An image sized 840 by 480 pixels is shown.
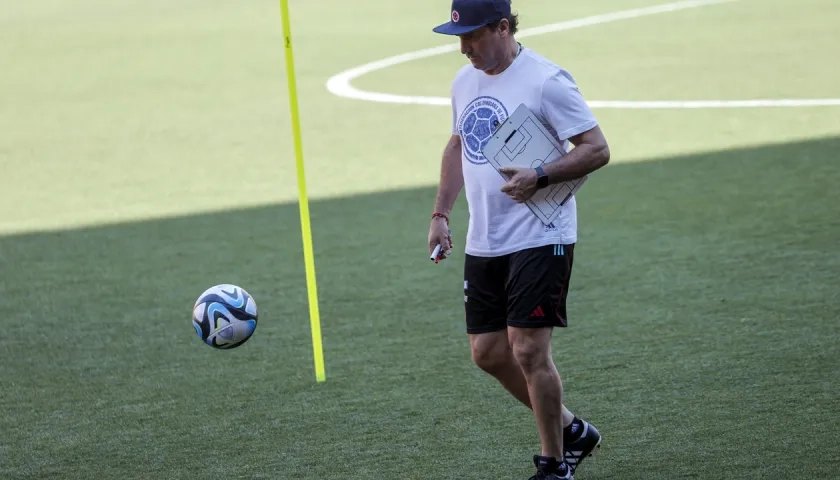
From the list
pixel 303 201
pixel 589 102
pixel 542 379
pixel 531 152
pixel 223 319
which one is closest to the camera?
pixel 531 152

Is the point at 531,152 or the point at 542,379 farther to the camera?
the point at 542,379

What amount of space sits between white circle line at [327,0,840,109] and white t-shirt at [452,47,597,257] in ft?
30.6

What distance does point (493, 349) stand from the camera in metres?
5.68

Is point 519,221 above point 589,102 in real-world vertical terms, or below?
above

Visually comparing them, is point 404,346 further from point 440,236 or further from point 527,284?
point 527,284

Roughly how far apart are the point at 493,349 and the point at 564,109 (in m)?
1.14

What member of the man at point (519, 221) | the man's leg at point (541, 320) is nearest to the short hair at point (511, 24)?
the man at point (519, 221)

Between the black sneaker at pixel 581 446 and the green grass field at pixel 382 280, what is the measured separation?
12 cm

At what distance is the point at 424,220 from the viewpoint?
10.7m

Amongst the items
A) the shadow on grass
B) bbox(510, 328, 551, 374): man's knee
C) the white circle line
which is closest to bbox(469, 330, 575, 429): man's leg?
bbox(510, 328, 551, 374): man's knee

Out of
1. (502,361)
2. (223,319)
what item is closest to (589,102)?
(223,319)

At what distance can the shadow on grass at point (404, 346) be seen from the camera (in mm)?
6062

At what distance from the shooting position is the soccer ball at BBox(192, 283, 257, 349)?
6410 millimetres

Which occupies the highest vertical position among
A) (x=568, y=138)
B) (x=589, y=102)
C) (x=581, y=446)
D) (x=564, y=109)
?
(x=564, y=109)
